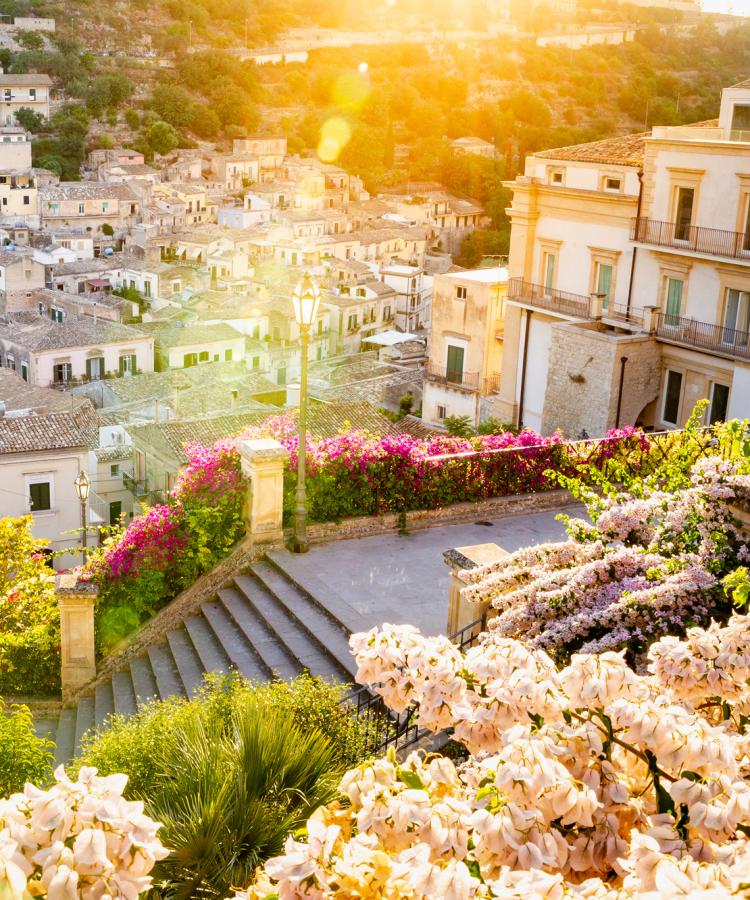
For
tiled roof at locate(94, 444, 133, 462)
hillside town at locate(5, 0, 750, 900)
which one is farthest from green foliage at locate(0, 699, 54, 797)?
tiled roof at locate(94, 444, 133, 462)

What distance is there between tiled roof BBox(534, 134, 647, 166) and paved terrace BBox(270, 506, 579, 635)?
1373 centimetres

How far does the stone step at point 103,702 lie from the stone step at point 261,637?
130 centimetres

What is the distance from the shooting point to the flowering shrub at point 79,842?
2.47m

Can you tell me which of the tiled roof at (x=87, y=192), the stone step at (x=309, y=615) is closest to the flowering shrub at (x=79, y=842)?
the stone step at (x=309, y=615)

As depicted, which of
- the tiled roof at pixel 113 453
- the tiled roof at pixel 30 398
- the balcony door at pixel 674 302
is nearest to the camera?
the balcony door at pixel 674 302

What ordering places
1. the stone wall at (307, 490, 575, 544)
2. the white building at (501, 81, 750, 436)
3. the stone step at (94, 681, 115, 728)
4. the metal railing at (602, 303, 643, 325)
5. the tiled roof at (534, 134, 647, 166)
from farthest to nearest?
the tiled roof at (534, 134, 647, 166), the metal railing at (602, 303, 643, 325), the white building at (501, 81, 750, 436), the stone wall at (307, 490, 575, 544), the stone step at (94, 681, 115, 728)

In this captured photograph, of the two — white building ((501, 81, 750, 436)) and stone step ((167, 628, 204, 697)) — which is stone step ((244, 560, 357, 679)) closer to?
stone step ((167, 628, 204, 697))

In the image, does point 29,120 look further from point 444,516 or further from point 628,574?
point 628,574

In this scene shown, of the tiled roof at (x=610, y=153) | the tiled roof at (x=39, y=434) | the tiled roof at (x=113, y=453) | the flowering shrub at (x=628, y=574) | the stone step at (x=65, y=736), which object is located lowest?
the tiled roof at (x=113, y=453)

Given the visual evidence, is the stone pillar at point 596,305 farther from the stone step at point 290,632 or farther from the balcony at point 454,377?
the stone step at point 290,632

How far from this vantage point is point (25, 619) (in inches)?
468

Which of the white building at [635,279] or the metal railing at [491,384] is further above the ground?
the white building at [635,279]

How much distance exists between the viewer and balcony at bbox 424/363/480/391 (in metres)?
34.0

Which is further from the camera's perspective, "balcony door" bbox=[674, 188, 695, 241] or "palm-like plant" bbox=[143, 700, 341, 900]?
"balcony door" bbox=[674, 188, 695, 241]
